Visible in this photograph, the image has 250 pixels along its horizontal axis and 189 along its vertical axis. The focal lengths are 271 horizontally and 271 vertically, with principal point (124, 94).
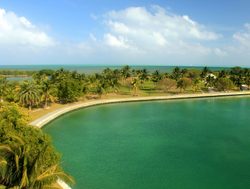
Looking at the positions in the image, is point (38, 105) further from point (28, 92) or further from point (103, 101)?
Result: point (103, 101)

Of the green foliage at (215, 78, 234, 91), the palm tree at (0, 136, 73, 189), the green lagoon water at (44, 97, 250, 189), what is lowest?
the green lagoon water at (44, 97, 250, 189)

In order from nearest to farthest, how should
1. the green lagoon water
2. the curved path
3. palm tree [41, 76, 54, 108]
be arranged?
1. the green lagoon water
2. the curved path
3. palm tree [41, 76, 54, 108]

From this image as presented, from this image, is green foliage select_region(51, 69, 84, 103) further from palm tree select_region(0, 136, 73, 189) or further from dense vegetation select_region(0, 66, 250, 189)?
palm tree select_region(0, 136, 73, 189)

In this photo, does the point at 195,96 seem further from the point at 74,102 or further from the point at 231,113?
the point at 74,102

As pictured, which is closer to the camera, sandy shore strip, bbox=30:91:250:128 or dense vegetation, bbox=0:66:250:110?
sandy shore strip, bbox=30:91:250:128

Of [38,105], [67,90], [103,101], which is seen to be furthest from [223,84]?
[38,105]

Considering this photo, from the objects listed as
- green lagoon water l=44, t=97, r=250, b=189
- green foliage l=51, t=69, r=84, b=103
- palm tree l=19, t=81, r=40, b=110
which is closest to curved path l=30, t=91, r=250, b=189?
green lagoon water l=44, t=97, r=250, b=189
